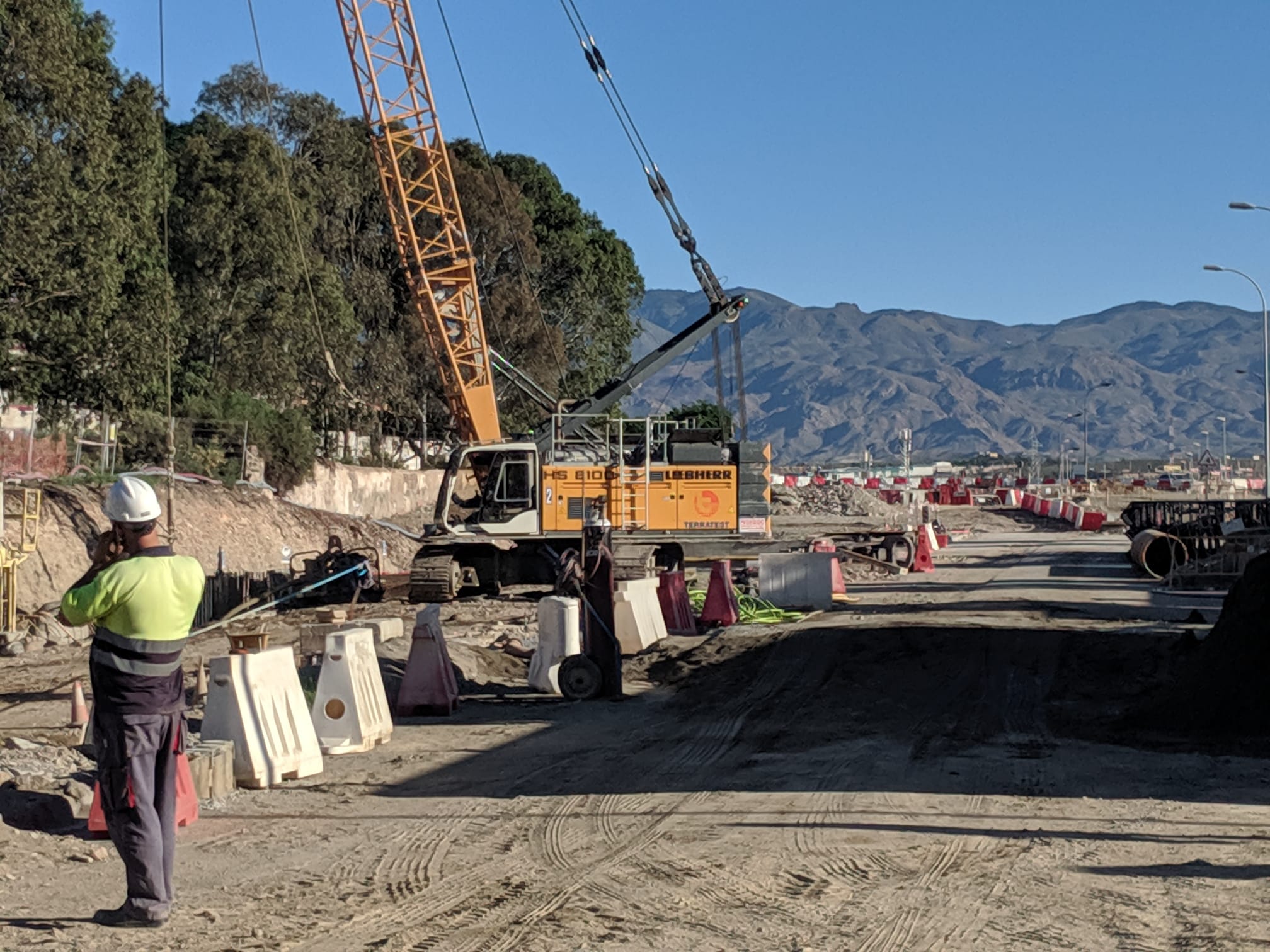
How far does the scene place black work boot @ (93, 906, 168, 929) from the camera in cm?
661

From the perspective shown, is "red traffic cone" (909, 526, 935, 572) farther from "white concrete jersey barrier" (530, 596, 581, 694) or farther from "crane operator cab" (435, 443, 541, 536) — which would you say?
"white concrete jersey barrier" (530, 596, 581, 694)

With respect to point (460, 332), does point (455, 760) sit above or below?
below

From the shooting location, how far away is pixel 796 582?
2312 cm

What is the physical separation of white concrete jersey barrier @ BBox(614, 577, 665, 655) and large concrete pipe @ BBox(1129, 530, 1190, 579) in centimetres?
1629

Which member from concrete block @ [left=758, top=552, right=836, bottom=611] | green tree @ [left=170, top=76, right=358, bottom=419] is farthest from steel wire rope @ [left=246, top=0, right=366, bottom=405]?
concrete block @ [left=758, top=552, right=836, bottom=611]

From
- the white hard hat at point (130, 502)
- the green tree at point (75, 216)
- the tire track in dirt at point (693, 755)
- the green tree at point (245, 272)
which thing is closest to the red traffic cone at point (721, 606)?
the tire track in dirt at point (693, 755)

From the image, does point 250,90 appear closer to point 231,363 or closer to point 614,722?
point 231,363

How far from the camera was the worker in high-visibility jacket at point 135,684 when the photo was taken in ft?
21.5

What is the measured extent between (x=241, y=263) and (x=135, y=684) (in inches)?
1622

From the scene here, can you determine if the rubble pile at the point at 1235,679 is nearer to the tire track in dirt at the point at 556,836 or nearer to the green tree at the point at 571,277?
the tire track in dirt at the point at 556,836

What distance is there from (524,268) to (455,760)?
52.5 m

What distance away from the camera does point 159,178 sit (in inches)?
1449

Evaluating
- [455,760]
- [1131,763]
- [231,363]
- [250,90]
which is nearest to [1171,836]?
[1131,763]

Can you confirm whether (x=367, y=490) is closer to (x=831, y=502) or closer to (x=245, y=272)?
(x=245, y=272)
